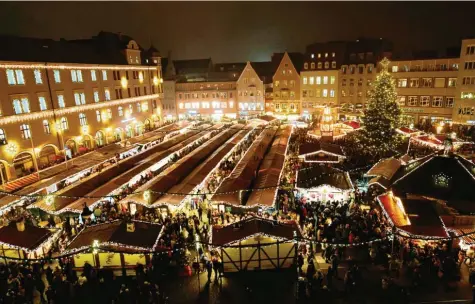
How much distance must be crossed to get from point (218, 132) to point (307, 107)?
21.6 m

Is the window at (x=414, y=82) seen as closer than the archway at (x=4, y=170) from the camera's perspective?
No

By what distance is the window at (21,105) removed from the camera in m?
28.5

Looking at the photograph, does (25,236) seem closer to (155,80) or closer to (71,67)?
(71,67)

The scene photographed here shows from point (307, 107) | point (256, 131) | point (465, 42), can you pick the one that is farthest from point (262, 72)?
point (465, 42)

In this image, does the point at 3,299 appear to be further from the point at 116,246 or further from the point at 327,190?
the point at 327,190

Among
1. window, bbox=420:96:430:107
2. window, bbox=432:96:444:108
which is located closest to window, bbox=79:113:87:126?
window, bbox=420:96:430:107

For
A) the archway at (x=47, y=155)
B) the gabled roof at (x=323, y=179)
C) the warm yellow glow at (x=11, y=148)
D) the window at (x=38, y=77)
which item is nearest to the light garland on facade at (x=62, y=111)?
the warm yellow glow at (x=11, y=148)

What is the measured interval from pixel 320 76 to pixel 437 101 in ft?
58.7

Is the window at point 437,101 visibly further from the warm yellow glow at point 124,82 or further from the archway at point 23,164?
the archway at point 23,164

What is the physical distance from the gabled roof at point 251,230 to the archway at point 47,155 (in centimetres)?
2294

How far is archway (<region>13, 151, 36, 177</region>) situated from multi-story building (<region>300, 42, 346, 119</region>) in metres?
39.5

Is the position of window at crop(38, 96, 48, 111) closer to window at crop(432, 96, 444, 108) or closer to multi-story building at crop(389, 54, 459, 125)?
multi-story building at crop(389, 54, 459, 125)

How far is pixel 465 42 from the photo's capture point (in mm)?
40312

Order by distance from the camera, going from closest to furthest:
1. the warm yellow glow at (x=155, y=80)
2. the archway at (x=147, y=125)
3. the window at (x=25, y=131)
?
the window at (x=25, y=131) < the archway at (x=147, y=125) < the warm yellow glow at (x=155, y=80)
